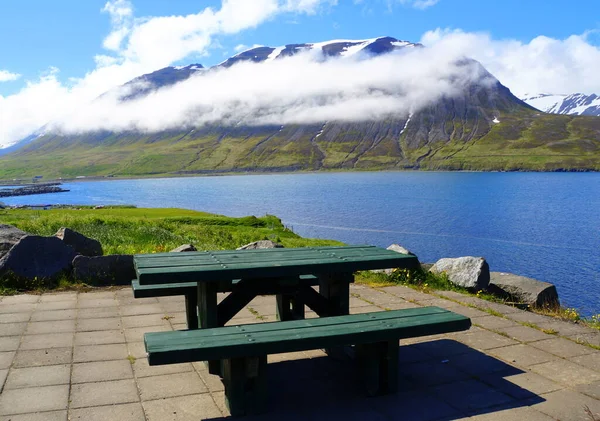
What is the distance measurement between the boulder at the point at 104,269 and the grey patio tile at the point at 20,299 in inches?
41.1

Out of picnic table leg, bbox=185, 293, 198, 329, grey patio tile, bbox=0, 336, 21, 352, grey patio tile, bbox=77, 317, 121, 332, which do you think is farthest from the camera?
grey patio tile, bbox=77, 317, 121, 332

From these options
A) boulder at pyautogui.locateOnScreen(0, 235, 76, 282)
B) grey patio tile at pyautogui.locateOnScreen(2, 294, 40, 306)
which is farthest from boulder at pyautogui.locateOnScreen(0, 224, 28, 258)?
grey patio tile at pyautogui.locateOnScreen(2, 294, 40, 306)

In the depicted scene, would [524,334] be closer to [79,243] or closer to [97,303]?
[97,303]

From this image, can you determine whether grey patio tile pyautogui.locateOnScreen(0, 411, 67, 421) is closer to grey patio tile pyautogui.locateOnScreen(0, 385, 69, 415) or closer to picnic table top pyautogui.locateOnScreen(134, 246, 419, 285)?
grey patio tile pyautogui.locateOnScreen(0, 385, 69, 415)

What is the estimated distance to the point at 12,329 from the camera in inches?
289

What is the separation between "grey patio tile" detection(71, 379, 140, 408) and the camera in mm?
5133

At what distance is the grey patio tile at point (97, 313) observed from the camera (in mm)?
8080

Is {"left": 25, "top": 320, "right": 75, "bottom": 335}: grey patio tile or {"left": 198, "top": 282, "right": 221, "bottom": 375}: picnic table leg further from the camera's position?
{"left": 25, "top": 320, "right": 75, "bottom": 335}: grey patio tile

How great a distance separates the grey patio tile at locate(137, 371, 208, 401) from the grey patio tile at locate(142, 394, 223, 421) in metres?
0.12

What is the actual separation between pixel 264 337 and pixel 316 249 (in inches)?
99.4

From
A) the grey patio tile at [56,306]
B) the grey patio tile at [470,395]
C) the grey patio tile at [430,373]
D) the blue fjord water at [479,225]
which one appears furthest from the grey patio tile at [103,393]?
the blue fjord water at [479,225]

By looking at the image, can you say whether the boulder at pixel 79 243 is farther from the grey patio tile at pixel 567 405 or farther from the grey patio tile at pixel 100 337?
the grey patio tile at pixel 567 405

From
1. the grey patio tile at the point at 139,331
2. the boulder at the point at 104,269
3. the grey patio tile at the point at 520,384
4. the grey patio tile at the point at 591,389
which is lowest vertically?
the grey patio tile at the point at 591,389

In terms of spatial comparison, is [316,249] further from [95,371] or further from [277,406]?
[95,371]
